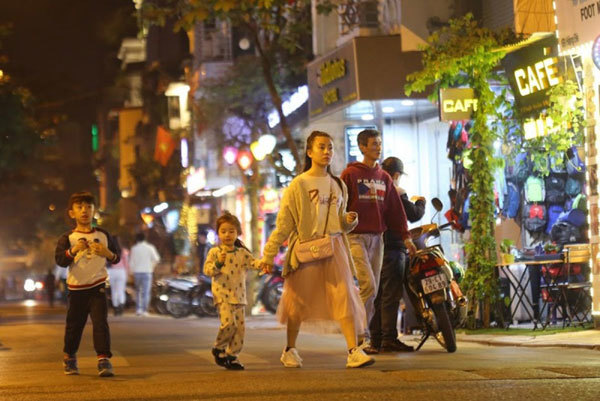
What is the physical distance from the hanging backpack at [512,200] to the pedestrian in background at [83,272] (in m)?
8.47

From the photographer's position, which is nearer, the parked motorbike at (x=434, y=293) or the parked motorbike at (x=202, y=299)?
the parked motorbike at (x=434, y=293)

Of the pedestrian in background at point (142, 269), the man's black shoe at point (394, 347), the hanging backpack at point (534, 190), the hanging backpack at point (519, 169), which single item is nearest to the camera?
the man's black shoe at point (394, 347)

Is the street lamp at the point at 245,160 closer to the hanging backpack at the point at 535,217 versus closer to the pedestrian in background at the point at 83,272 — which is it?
the hanging backpack at the point at 535,217

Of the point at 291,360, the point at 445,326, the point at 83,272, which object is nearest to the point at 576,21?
the point at 445,326

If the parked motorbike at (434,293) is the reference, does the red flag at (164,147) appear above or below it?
above

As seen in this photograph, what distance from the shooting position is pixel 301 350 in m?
12.8

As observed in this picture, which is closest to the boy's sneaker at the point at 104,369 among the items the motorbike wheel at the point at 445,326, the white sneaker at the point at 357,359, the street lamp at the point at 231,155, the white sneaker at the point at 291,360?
the white sneaker at the point at 291,360

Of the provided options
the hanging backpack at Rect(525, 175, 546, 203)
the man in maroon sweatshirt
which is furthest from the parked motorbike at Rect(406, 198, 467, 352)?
the hanging backpack at Rect(525, 175, 546, 203)

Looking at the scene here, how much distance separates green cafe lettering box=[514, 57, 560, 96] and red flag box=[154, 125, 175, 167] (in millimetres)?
33171

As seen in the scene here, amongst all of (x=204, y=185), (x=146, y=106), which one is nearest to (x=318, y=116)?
(x=204, y=185)

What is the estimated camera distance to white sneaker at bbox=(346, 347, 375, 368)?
9.59m

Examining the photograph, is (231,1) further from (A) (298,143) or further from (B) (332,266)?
(B) (332,266)

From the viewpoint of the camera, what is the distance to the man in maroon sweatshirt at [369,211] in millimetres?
10938

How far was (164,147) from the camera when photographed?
1998 inches
